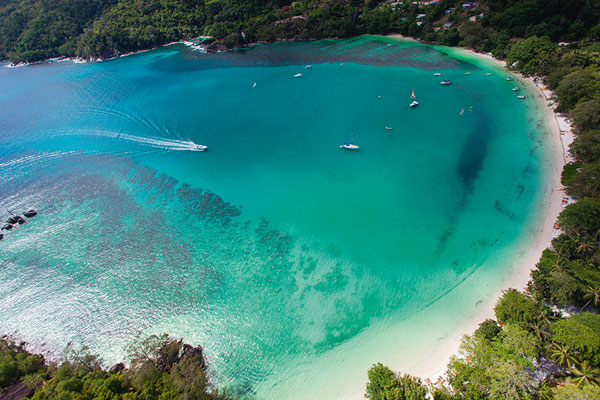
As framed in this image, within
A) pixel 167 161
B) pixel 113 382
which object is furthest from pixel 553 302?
pixel 167 161

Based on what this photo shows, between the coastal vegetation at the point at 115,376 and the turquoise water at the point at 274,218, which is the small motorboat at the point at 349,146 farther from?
the coastal vegetation at the point at 115,376

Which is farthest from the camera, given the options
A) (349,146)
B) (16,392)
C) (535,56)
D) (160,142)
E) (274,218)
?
(535,56)

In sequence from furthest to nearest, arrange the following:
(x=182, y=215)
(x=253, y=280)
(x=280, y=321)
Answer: (x=182, y=215)
(x=253, y=280)
(x=280, y=321)

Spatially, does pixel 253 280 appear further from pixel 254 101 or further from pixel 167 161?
pixel 254 101

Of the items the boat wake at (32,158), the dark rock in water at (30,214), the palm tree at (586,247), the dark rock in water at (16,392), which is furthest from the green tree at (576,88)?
the boat wake at (32,158)

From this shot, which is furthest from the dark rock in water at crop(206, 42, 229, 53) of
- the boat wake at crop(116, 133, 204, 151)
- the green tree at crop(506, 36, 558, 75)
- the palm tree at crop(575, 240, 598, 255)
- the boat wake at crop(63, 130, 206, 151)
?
the palm tree at crop(575, 240, 598, 255)

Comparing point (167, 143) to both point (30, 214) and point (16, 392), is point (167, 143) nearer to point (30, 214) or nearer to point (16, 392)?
point (30, 214)

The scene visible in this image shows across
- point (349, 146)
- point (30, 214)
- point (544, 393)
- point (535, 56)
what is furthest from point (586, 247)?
point (30, 214)
